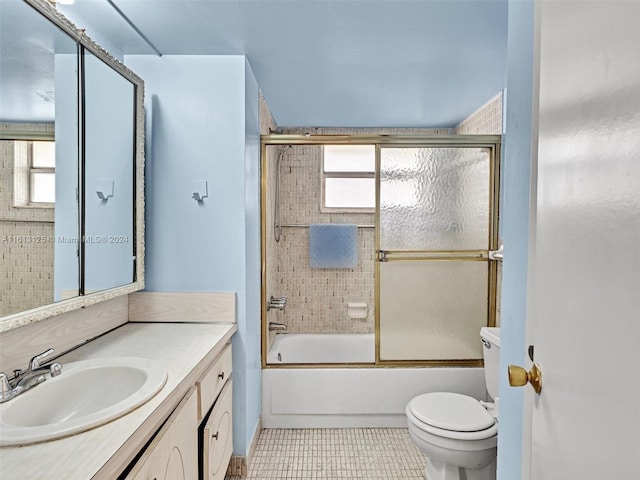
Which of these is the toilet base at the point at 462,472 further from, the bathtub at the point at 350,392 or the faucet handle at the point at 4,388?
the faucet handle at the point at 4,388

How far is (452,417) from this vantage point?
200 centimetres

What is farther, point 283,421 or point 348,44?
point 283,421

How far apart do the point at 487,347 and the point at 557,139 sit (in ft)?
5.53

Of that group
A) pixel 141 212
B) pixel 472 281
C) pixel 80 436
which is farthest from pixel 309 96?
pixel 80 436

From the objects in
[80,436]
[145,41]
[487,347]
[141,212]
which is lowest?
[487,347]

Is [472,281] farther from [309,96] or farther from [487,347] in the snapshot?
[309,96]

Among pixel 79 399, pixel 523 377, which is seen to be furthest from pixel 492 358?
pixel 79 399

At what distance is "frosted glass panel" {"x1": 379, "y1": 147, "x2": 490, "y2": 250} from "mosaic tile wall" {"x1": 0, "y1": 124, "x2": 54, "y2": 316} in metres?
1.89

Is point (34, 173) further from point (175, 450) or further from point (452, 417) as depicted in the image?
point (452, 417)

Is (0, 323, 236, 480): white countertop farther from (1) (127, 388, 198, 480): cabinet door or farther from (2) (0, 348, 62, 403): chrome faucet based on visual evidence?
(2) (0, 348, 62, 403): chrome faucet

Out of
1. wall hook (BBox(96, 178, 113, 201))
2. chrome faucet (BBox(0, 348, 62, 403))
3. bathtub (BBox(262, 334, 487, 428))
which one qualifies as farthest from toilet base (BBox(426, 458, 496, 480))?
wall hook (BBox(96, 178, 113, 201))

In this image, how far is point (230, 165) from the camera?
2.10 metres

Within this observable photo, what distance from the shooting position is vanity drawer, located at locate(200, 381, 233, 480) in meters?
1.60

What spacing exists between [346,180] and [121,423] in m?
3.07
